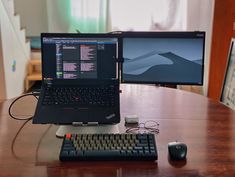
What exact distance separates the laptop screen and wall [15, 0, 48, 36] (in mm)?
3238

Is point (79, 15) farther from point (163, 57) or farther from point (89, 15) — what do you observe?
point (163, 57)

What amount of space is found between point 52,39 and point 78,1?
3.04 meters

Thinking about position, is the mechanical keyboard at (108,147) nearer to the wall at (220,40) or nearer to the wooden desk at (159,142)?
the wooden desk at (159,142)

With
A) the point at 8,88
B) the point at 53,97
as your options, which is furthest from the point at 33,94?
the point at 8,88

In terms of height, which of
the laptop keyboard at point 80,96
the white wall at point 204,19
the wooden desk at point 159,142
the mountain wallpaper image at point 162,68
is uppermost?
the white wall at point 204,19

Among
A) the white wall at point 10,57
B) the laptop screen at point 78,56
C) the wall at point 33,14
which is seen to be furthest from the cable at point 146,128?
the wall at point 33,14

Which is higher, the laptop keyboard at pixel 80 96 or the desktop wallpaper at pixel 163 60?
the desktop wallpaper at pixel 163 60

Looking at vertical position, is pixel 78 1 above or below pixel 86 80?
above

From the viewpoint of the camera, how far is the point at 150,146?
1.21m

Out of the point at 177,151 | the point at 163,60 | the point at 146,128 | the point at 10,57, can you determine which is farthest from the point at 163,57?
the point at 10,57

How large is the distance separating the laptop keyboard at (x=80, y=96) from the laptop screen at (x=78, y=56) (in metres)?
0.05

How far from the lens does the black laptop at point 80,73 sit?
4.79 feet

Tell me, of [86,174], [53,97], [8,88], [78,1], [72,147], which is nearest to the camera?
[86,174]

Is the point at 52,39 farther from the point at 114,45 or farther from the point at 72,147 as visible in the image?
the point at 72,147
